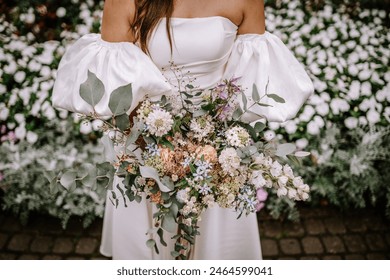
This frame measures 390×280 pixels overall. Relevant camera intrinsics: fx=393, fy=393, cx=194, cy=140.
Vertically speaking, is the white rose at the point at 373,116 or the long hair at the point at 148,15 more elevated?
the long hair at the point at 148,15

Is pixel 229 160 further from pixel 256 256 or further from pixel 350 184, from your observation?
pixel 350 184

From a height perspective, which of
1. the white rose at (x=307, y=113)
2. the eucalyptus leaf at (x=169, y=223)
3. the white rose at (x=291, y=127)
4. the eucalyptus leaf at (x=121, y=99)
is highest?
the eucalyptus leaf at (x=121, y=99)

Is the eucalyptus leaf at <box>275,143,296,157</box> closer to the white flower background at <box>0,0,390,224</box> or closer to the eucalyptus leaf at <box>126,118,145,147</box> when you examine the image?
the eucalyptus leaf at <box>126,118,145,147</box>

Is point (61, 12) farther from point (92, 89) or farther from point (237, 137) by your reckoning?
point (237, 137)

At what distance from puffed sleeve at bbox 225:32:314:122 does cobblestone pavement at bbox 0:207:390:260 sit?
1.55 metres

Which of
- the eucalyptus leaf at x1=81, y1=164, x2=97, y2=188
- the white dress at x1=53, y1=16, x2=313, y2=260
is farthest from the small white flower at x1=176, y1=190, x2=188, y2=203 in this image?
the white dress at x1=53, y1=16, x2=313, y2=260

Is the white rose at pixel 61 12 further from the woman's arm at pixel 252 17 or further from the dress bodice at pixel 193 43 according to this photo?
the woman's arm at pixel 252 17

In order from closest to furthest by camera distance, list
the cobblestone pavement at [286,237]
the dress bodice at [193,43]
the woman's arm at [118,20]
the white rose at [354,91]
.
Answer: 1. the woman's arm at [118,20]
2. the dress bodice at [193,43]
3. the cobblestone pavement at [286,237]
4. the white rose at [354,91]

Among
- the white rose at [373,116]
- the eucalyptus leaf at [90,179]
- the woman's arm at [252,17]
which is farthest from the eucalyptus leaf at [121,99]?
the white rose at [373,116]

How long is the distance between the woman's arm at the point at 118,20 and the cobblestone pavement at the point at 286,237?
1.84m

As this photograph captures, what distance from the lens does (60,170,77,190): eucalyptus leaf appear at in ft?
4.13

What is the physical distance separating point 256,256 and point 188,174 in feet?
Answer: 4.56

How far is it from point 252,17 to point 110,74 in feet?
2.32

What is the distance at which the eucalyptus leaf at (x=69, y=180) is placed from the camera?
1.26 meters
